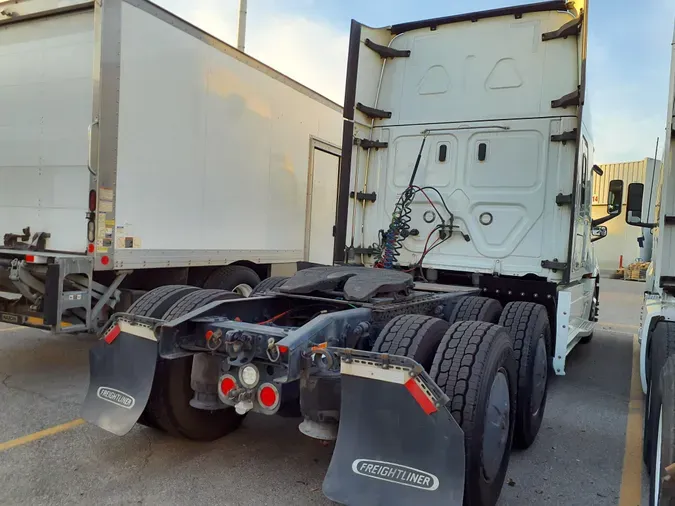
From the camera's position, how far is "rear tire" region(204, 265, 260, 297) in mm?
6754

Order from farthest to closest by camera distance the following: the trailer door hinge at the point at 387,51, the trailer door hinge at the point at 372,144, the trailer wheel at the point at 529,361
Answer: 1. the trailer door hinge at the point at 372,144
2. the trailer door hinge at the point at 387,51
3. the trailer wheel at the point at 529,361

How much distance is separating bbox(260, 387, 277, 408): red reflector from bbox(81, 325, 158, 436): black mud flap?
2.38ft

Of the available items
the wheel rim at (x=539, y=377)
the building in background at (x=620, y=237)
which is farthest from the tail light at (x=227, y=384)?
the building in background at (x=620, y=237)

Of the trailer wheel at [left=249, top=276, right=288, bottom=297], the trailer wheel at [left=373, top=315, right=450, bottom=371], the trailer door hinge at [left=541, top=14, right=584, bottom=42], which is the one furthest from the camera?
the trailer door hinge at [left=541, top=14, right=584, bottom=42]

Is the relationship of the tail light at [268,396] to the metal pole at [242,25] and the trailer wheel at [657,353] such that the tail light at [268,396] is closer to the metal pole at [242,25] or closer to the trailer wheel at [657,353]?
the trailer wheel at [657,353]

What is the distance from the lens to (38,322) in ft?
16.0

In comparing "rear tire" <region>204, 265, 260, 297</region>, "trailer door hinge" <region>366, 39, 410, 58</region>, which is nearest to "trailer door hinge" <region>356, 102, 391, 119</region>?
"trailer door hinge" <region>366, 39, 410, 58</region>

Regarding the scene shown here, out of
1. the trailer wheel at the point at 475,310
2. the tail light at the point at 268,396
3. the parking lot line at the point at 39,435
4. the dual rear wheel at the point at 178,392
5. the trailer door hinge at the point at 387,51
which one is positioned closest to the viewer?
the tail light at the point at 268,396

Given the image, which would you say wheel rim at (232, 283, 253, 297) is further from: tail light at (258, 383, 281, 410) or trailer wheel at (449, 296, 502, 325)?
tail light at (258, 383, 281, 410)

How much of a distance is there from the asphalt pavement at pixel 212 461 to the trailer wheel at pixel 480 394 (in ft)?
1.68

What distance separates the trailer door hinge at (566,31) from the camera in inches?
209

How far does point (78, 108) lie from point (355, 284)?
3.34 meters

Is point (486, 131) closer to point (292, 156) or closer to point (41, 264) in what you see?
point (292, 156)

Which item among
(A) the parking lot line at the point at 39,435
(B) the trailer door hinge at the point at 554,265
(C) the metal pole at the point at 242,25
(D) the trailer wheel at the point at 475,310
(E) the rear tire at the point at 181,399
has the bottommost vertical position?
(A) the parking lot line at the point at 39,435
